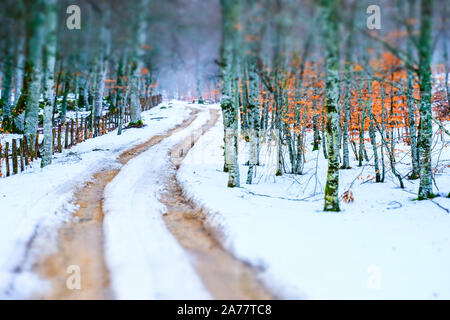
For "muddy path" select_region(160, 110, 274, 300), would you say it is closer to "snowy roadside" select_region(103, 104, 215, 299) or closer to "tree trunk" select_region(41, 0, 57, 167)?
"snowy roadside" select_region(103, 104, 215, 299)

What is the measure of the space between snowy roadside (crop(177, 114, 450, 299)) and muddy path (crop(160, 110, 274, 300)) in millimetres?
214

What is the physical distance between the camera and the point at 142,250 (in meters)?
5.43

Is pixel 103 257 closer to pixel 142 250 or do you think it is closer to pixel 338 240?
pixel 142 250

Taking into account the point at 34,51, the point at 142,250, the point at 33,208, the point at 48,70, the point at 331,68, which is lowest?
the point at 142,250

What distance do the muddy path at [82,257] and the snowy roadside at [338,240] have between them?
2386 mm

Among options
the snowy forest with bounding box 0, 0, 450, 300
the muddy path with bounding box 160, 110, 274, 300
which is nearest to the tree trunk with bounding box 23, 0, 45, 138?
the snowy forest with bounding box 0, 0, 450, 300

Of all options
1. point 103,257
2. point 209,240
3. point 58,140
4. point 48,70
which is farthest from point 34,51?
point 209,240

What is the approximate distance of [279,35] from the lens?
13.1m

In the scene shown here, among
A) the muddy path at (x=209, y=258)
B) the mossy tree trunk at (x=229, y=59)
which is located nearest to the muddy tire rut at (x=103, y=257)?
the muddy path at (x=209, y=258)

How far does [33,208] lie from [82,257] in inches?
111

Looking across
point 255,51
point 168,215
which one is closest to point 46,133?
point 168,215

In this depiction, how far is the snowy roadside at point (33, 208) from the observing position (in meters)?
4.58

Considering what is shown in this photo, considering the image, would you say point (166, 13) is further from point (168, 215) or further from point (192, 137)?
point (168, 215)

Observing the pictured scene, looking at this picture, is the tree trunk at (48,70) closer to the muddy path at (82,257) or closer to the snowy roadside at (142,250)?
the snowy roadside at (142,250)
